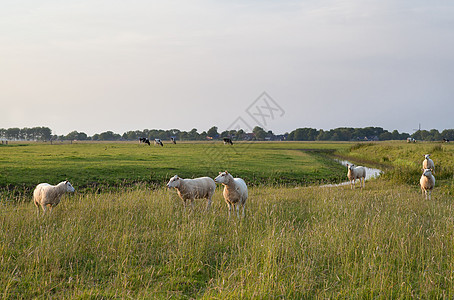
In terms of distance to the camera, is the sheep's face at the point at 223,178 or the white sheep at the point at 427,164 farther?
the white sheep at the point at 427,164

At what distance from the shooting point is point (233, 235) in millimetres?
8539

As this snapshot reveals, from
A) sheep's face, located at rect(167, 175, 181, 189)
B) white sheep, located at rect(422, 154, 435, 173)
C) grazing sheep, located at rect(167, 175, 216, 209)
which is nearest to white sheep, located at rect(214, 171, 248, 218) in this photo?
grazing sheep, located at rect(167, 175, 216, 209)

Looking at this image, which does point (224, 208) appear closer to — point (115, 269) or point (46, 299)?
point (115, 269)

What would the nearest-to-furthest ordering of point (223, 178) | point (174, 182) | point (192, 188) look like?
point (223, 178)
point (174, 182)
point (192, 188)

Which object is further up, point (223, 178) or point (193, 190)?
point (223, 178)

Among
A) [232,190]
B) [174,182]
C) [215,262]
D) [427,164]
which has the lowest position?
[215,262]

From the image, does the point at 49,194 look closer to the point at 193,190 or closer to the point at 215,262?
the point at 193,190

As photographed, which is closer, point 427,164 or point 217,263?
point 217,263

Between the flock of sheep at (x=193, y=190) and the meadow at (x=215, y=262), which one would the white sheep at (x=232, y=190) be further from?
the meadow at (x=215, y=262)

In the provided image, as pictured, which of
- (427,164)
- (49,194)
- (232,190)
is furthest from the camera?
(427,164)

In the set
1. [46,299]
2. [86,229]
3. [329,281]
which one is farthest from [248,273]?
[86,229]

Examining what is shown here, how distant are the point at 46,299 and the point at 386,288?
5.88 metres

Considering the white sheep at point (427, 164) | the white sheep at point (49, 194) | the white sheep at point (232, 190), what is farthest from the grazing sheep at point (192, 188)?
the white sheep at point (427, 164)

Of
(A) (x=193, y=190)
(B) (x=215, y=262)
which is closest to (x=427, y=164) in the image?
(A) (x=193, y=190)
